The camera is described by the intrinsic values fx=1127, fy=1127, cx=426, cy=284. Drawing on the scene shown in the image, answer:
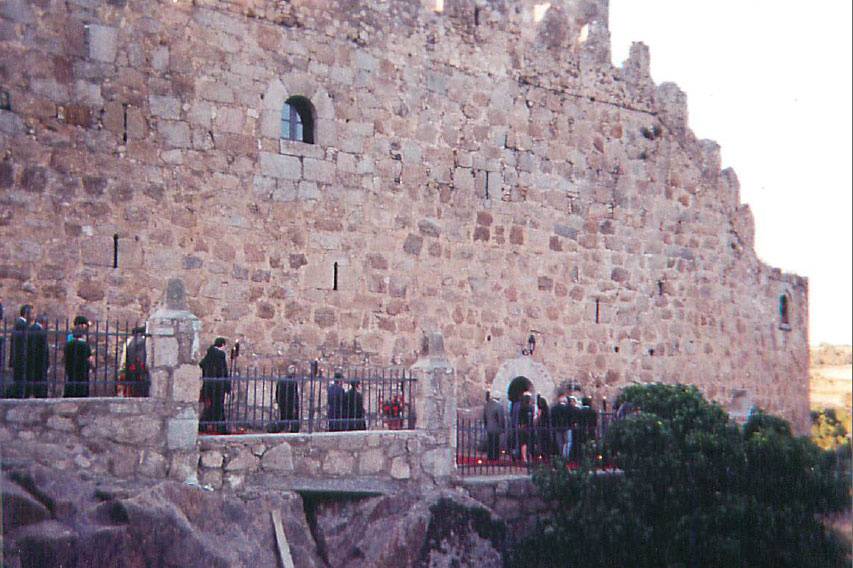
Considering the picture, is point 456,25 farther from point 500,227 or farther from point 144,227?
point 144,227

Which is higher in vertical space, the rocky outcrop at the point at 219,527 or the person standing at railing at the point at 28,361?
the person standing at railing at the point at 28,361

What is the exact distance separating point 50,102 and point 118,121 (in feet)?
2.61

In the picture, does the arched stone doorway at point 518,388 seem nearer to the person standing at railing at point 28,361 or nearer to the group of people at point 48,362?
the group of people at point 48,362

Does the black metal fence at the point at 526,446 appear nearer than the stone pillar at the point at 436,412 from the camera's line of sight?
No

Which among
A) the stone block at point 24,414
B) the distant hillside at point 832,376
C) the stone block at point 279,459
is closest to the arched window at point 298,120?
the stone block at point 279,459

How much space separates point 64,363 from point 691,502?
676 centimetres

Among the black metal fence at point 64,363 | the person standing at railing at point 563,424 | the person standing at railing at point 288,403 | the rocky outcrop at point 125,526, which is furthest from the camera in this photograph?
the person standing at railing at point 563,424

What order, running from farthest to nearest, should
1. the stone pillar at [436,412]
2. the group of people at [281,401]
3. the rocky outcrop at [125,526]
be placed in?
the stone pillar at [436,412], the group of people at [281,401], the rocky outcrop at [125,526]

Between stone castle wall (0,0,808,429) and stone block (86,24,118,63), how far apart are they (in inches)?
1.0

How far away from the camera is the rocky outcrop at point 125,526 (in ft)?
29.7

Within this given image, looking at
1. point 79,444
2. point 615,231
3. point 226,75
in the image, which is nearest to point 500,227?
point 615,231

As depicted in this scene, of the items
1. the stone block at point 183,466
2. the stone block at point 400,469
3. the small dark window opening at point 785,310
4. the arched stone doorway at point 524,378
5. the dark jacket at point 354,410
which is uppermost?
the small dark window opening at point 785,310

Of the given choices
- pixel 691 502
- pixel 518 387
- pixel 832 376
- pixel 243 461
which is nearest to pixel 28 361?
pixel 243 461

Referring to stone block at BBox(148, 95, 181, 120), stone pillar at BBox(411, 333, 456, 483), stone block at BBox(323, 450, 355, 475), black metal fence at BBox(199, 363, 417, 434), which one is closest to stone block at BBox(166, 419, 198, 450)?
black metal fence at BBox(199, 363, 417, 434)
